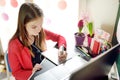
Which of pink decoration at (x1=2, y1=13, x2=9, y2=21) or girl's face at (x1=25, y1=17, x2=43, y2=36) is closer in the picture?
girl's face at (x1=25, y1=17, x2=43, y2=36)

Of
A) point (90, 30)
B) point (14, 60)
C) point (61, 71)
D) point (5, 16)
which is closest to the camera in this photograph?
point (61, 71)

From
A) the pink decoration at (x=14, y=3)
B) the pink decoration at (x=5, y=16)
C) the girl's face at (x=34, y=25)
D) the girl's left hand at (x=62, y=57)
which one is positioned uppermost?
the pink decoration at (x=14, y=3)

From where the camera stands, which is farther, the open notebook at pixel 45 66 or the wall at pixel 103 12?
the wall at pixel 103 12

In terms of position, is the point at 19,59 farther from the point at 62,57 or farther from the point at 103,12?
the point at 103,12

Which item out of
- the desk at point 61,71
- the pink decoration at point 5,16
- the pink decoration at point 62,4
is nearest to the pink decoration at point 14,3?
the pink decoration at point 5,16

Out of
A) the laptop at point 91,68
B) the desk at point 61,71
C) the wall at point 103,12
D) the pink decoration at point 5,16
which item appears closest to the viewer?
the laptop at point 91,68

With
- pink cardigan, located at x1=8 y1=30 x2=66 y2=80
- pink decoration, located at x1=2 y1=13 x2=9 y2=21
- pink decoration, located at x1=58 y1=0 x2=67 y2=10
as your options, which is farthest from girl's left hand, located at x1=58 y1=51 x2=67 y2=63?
pink decoration, located at x1=2 y1=13 x2=9 y2=21

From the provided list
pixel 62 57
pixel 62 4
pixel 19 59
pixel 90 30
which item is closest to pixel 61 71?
pixel 62 57

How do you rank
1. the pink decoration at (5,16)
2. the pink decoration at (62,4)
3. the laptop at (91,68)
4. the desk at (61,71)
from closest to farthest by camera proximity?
the laptop at (91,68), the desk at (61,71), the pink decoration at (62,4), the pink decoration at (5,16)

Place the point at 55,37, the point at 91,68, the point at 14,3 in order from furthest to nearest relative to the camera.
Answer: the point at 14,3 < the point at 55,37 < the point at 91,68

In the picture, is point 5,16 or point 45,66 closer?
point 45,66

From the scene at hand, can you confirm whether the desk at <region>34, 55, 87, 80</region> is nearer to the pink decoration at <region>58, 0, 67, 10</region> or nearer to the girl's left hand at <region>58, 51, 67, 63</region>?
the girl's left hand at <region>58, 51, 67, 63</region>

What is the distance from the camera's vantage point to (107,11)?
1272 mm

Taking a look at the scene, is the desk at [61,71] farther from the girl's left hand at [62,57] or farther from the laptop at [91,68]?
the laptop at [91,68]
